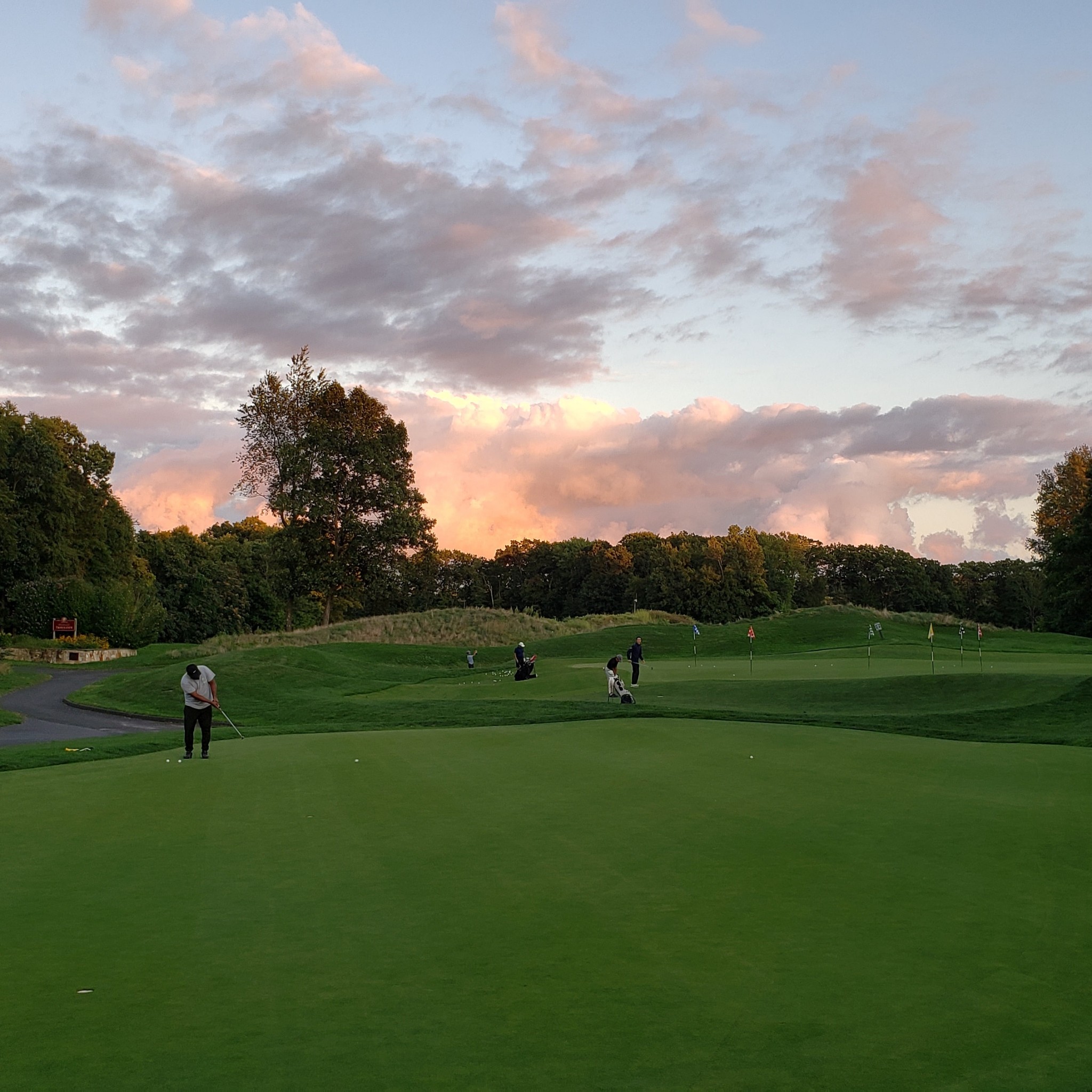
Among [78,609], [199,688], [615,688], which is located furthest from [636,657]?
[78,609]

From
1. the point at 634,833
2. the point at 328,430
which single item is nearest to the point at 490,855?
the point at 634,833

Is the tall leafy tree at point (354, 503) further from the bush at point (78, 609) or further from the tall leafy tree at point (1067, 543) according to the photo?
the tall leafy tree at point (1067, 543)

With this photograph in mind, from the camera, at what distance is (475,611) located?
2345 inches

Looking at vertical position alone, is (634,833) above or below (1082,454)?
below

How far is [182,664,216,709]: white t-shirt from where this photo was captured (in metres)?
16.2

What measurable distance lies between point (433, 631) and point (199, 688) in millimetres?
39401

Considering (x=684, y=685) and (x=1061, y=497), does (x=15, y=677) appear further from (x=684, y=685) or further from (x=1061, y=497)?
(x=1061, y=497)

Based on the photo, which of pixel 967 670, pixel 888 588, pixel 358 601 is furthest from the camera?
pixel 888 588

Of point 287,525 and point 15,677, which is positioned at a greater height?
point 287,525

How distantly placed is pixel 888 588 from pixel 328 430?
272 feet

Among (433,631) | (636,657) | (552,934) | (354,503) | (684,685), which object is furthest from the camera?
(354,503)

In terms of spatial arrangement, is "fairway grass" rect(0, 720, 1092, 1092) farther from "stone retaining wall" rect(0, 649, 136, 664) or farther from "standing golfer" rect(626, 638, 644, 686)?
"stone retaining wall" rect(0, 649, 136, 664)

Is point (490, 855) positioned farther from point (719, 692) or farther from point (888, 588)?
point (888, 588)

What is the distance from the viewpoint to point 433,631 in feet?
182
